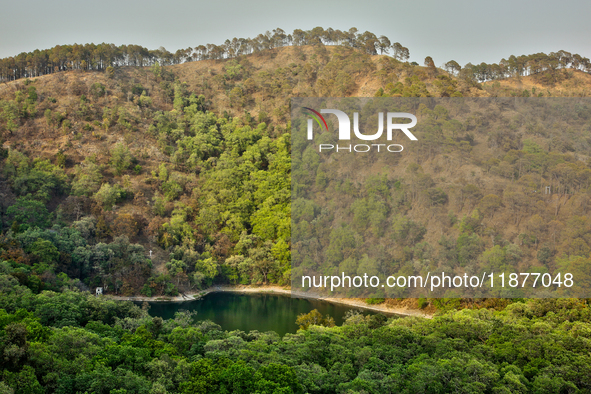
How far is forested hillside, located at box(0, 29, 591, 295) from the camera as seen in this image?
4412 cm

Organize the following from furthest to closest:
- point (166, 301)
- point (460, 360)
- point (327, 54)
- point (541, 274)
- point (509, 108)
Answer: point (327, 54)
point (509, 108)
point (166, 301)
point (541, 274)
point (460, 360)

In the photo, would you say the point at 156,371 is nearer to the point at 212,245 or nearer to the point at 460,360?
the point at 460,360

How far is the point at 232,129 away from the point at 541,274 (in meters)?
42.6

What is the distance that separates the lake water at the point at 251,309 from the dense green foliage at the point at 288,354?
30.1 ft

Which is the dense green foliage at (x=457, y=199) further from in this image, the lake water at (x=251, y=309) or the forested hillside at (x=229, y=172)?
the lake water at (x=251, y=309)

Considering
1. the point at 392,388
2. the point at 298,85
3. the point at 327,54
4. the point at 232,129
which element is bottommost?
the point at 392,388

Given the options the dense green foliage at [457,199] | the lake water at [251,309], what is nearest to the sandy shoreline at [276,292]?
the lake water at [251,309]

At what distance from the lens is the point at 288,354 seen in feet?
77.7

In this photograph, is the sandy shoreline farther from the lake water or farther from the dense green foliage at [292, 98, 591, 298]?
the dense green foliage at [292, 98, 591, 298]

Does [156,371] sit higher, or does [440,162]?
[440,162]

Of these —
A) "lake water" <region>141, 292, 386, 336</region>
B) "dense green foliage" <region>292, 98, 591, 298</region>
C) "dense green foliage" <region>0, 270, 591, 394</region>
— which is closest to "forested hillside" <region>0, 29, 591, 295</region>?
"dense green foliage" <region>292, 98, 591, 298</region>

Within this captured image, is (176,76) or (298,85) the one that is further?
(176,76)

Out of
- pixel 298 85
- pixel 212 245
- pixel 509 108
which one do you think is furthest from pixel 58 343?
pixel 298 85

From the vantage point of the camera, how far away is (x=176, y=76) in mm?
80312
